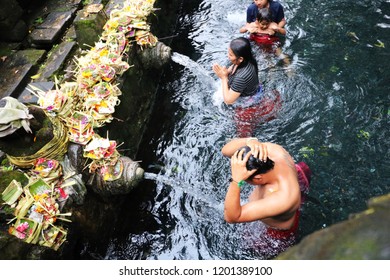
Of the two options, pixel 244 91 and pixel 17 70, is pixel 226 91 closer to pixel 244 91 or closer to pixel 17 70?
pixel 244 91

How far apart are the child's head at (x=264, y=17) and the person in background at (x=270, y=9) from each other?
84 millimetres

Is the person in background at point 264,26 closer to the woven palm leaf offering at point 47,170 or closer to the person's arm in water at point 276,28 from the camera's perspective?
the person's arm in water at point 276,28

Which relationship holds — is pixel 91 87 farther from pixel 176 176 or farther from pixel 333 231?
pixel 333 231

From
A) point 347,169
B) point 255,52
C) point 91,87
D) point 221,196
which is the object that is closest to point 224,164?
point 221,196

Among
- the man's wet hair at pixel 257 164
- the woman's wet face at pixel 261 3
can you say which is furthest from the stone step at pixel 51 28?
the man's wet hair at pixel 257 164

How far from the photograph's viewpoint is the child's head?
593 cm

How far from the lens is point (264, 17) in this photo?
19.5ft

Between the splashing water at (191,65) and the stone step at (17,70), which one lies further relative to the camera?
the splashing water at (191,65)

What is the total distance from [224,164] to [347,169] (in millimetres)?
1689

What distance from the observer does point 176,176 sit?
5.02 meters

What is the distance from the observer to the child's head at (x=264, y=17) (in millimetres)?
5926

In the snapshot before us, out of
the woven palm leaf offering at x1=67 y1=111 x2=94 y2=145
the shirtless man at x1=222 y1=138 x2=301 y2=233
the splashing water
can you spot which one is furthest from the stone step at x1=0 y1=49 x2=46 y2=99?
the shirtless man at x1=222 y1=138 x2=301 y2=233

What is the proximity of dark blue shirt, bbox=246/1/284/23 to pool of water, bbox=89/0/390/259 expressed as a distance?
0.61 metres
